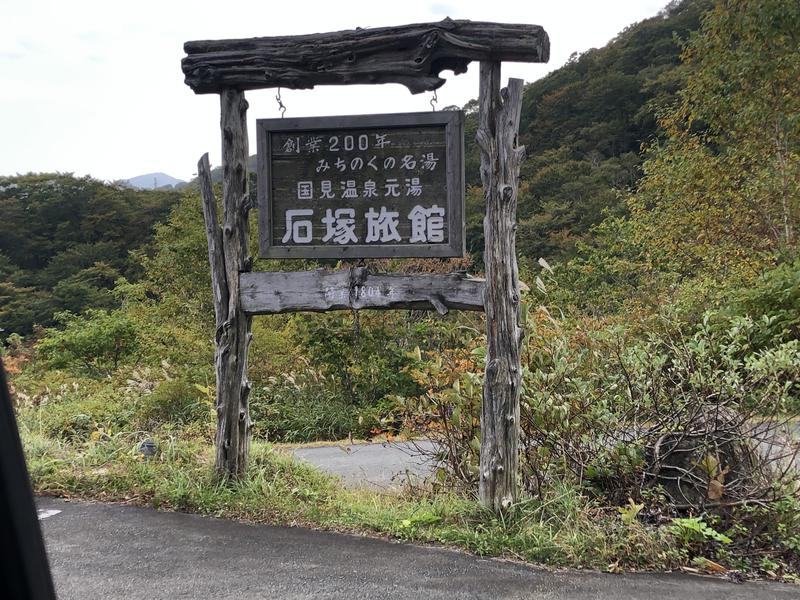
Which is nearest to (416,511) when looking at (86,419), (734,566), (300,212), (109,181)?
(734,566)

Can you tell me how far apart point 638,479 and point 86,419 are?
19.1ft

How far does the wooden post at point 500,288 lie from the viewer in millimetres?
4051

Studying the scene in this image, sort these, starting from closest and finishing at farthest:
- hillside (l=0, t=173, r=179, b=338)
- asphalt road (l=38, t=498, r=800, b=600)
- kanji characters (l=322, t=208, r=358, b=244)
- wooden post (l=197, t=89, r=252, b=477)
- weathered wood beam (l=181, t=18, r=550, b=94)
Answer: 1. asphalt road (l=38, t=498, r=800, b=600)
2. weathered wood beam (l=181, t=18, r=550, b=94)
3. kanji characters (l=322, t=208, r=358, b=244)
4. wooden post (l=197, t=89, r=252, b=477)
5. hillside (l=0, t=173, r=179, b=338)

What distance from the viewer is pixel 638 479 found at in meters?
4.17

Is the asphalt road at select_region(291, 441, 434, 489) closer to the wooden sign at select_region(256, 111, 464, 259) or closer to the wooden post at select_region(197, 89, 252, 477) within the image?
the wooden post at select_region(197, 89, 252, 477)

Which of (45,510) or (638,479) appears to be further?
(45,510)

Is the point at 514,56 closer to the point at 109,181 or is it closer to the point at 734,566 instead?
the point at 734,566

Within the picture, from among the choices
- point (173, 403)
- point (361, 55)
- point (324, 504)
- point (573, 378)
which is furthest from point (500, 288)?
point (173, 403)

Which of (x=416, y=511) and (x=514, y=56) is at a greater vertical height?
(x=514, y=56)

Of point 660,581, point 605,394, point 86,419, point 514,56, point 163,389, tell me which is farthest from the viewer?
point 163,389

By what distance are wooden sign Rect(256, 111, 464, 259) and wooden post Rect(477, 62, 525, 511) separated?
10.0 inches

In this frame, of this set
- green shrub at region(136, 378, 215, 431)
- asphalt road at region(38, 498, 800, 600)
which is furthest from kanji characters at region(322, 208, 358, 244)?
green shrub at region(136, 378, 215, 431)

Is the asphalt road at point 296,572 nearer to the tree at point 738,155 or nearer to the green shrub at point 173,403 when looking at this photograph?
the green shrub at point 173,403

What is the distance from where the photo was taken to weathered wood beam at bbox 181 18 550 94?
4.02 m
